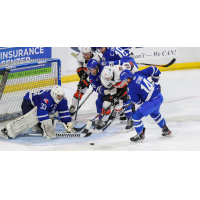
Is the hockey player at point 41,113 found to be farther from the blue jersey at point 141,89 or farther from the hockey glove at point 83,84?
the blue jersey at point 141,89

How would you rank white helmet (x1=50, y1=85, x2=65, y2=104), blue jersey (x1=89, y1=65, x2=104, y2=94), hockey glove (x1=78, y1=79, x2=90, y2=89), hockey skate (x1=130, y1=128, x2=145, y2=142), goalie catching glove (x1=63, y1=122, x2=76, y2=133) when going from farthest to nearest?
hockey glove (x1=78, y1=79, x2=90, y2=89), blue jersey (x1=89, y1=65, x2=104, y2=94), goalie catching glove (x1=63, y1=122, x2=76, y2=133), white helmet (x1=50, y1=85, x2=65, y2=104), hockey skate (x1=130, y1=128, x2=145, y2=142)

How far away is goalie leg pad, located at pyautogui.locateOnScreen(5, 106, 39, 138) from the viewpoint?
14.6 ft

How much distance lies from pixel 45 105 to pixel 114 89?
92cm

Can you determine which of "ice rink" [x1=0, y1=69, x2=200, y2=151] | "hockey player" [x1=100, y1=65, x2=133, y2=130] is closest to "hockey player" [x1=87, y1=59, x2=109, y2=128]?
"hockey player" [x1=100, y1=65, x2=133, y2=130]

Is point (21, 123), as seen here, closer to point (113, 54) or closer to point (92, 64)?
point (92, 64)

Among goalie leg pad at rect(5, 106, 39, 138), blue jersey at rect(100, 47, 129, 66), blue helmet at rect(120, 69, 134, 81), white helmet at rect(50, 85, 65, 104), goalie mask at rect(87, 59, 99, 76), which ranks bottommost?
goalie leg pad at rect(5, 106, 39, 138)

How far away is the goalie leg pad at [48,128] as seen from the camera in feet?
14.5

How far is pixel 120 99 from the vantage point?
15.6 ft

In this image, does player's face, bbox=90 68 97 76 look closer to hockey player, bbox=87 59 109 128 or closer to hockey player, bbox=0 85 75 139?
hockey player, bbox=87 59 109 128

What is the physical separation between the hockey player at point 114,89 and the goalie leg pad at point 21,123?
0.92 meters

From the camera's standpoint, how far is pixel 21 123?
14.7ft

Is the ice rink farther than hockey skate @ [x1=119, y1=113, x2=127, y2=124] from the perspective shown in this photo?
No

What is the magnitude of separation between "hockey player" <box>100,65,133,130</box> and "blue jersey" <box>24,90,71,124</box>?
527 millimetres

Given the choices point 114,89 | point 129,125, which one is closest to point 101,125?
point 129,125
